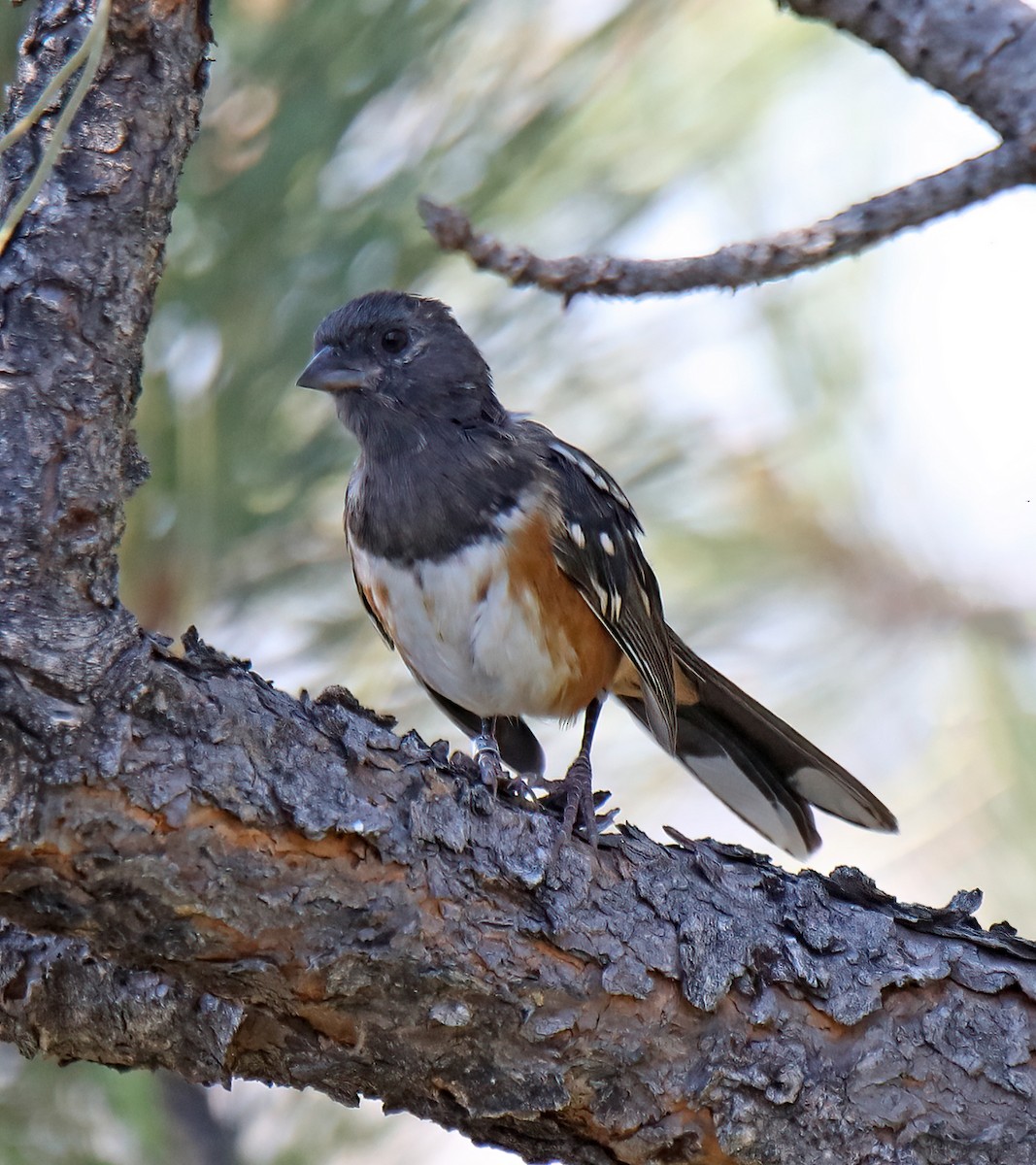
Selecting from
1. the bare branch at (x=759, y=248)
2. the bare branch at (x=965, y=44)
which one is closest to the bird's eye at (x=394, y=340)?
the bare branch at (x=759, y=248)

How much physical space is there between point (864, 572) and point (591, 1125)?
5.46 feet

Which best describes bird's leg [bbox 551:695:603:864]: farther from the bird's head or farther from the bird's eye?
the bird's eye

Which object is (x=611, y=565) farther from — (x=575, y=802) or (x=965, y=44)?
(x=965, y=44)

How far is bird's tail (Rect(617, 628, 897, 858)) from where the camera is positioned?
2662 mm

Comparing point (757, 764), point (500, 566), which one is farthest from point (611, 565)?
point (757, 764)

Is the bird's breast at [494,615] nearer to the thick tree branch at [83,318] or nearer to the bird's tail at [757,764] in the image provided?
the bird's tail at [757,764]

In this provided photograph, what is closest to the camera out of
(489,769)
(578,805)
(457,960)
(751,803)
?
(457,960)

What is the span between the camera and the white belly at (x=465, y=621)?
2541 mm

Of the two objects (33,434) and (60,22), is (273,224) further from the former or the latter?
(33,434)

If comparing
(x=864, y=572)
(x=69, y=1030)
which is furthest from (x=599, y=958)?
(x=864, y=572)

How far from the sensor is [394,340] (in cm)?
269

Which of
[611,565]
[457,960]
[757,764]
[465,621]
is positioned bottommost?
[457,960]

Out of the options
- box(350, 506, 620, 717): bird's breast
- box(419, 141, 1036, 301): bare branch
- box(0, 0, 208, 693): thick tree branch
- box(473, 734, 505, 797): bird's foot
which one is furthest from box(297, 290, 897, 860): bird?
box(0, 0, 208, 693): thick tree branch

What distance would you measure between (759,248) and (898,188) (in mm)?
191
